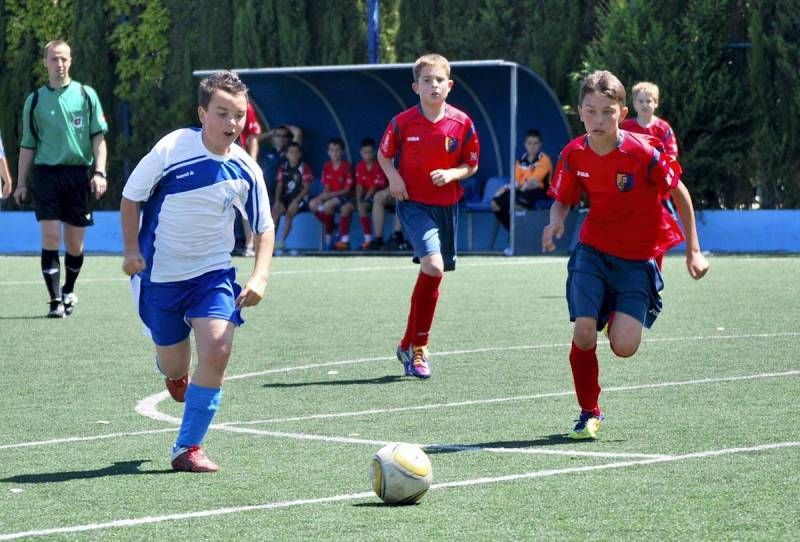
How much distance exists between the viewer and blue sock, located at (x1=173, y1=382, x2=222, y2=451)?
21.4ft

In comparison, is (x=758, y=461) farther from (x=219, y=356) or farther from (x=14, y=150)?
(x=14, y=150)

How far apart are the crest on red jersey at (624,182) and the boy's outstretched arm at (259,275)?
1680 mm

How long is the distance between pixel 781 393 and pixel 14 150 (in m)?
21.5

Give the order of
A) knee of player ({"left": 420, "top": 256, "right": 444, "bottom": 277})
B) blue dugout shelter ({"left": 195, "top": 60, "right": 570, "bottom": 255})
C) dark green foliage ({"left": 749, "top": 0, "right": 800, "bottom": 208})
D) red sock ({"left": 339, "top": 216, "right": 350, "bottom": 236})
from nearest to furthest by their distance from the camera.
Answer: knee of player ({"left": 420, "top": 256, "right": 444, "bottom": 277}) → dark green foliage ({"left": 749, "top": 0, "right": 800, "bottom": 208}) → blue dugout shelter ({"left": 195, "top": 60, "right": 570, "bottom": 255}) → red sock ({"left": 339, "top": 216, "right": 350, "bottom": 236})

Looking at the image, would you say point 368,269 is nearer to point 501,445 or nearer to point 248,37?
point 248,37

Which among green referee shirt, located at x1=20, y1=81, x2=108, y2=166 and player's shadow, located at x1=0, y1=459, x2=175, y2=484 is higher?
green referee shirt, located at x1=20, y1=81, x2=108, y2=166

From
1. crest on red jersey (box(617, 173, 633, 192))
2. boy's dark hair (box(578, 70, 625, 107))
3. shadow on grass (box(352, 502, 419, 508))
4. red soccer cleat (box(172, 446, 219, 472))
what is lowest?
red soccer cleat (box(172, 446, 219, 472))

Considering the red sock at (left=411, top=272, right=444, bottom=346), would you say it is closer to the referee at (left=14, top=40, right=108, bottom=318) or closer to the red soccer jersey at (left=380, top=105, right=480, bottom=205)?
the red soccer jersey at (left=380, top=105, right=480, bottom=205)

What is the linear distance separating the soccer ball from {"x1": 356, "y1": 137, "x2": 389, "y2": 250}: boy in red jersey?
1736 cm

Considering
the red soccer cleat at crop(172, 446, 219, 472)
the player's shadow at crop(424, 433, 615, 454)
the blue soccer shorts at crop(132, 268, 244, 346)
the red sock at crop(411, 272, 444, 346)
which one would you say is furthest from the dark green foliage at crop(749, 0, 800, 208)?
the red soccer cleat at crop(172, 446, 219, 472)

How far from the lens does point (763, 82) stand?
22219 millimetres

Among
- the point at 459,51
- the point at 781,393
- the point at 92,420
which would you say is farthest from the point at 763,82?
the point at 92,420

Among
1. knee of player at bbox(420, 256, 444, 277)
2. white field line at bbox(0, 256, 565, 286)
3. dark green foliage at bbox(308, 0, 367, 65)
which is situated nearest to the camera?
knee of player at bbox(420, 256, 444, 277)

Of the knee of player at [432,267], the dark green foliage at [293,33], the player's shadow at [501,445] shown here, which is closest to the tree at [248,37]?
the dark green foliage at [293,33]
